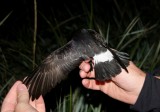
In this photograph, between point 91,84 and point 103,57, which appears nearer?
point 103,57

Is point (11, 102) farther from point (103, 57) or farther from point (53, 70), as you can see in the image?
point (103, 57)

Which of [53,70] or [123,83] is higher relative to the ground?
[53,70]

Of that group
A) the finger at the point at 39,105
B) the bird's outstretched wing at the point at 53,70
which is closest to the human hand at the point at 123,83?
the bird's outstretched wing at the point at 53,70

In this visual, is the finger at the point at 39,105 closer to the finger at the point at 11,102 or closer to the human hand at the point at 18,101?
the human hand at the point at 18,101

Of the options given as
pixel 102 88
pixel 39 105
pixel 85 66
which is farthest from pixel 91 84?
pixel 39 105

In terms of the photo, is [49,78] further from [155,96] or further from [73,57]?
[155,96]

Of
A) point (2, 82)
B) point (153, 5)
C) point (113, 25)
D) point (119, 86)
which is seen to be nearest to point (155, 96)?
point (119, 86)
